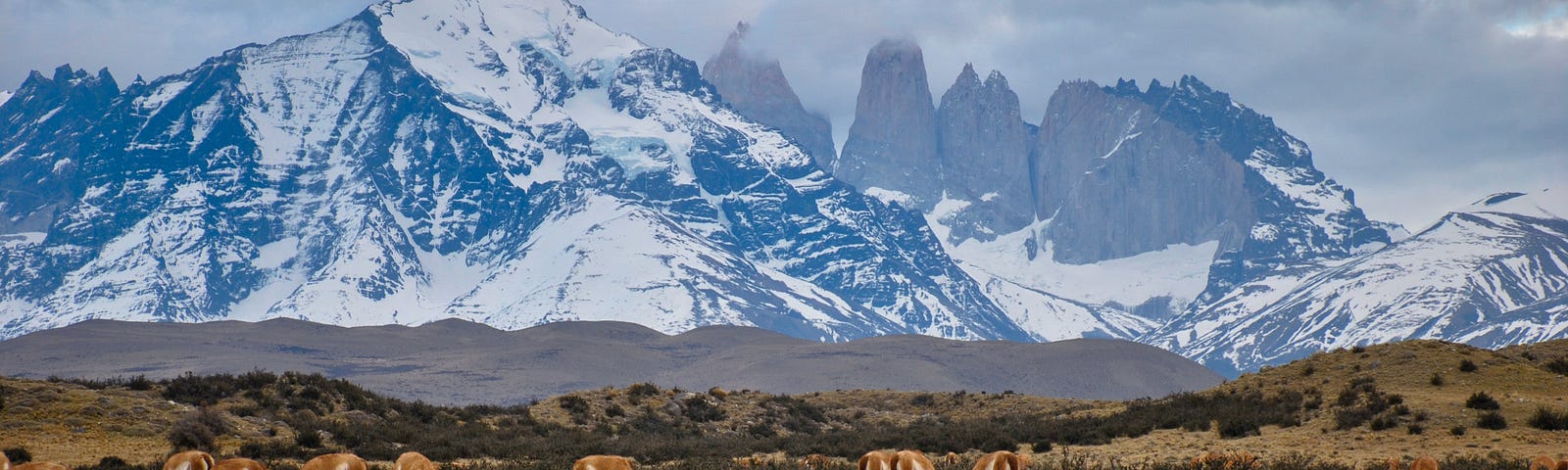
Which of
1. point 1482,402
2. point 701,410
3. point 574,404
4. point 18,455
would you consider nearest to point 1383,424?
point 1482,402

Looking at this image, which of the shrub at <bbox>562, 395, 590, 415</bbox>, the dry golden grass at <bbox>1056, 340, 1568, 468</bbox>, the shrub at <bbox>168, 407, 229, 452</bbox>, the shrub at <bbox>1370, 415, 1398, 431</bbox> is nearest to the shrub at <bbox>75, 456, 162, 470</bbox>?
the shrub at <bbox>168, 407, 229, 452</bbox>

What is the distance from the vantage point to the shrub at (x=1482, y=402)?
1517 inches

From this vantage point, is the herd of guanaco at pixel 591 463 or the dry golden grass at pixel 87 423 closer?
the herd of guanaco at pixel 591 463

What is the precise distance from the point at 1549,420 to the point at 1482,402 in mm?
2031

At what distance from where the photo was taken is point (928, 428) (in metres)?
49.4

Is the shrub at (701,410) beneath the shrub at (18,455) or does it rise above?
above

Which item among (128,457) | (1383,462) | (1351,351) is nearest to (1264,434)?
(1383,462)

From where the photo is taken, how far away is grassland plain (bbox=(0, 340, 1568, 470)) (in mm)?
36844

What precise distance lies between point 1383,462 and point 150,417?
3178cm

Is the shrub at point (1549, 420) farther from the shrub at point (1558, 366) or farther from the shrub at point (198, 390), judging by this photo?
the shrub at point (198, 390)

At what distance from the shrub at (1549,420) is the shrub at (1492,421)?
63 centimetres

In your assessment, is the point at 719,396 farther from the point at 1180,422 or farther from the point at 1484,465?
the point at 1484,465

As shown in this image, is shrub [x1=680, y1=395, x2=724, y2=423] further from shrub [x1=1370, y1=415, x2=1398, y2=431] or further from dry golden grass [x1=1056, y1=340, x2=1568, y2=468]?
shrub [x1=1370, y1=415, x2=1398, y2=431]

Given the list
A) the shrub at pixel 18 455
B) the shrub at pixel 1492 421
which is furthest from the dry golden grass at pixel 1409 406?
the shrub at pixel 18 455
